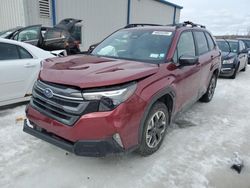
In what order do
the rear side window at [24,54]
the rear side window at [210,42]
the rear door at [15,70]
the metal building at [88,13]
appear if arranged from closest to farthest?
the rear door at [15,70] < the rear side window at [24,54] < the rear side window at [210,42] < the metal building at [88,13]

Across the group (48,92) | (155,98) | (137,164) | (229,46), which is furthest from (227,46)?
(48,92)

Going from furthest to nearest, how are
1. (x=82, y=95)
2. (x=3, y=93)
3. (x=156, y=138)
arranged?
(x=3, y=93)
(x=156, y=138)
(x=82, y=95)

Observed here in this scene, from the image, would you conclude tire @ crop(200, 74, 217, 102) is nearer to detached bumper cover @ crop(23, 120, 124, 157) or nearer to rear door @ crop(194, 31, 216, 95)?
rear door @ crop(194, 31, 216, 95)

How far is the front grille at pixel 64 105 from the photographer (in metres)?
2.63

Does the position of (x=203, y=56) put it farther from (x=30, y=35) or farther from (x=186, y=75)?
(x=30, y=35)

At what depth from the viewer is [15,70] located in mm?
4754

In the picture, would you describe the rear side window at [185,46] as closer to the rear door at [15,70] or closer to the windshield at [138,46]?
the windshield at [138,46]

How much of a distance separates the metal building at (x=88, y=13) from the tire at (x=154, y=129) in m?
10.5

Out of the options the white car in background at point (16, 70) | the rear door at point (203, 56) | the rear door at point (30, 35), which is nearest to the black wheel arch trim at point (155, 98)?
the rear door at point (203, 56)

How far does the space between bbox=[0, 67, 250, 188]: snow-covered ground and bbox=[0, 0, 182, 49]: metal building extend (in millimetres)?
9017

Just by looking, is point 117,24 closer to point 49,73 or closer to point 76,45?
point 76,45

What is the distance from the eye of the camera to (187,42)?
436cm

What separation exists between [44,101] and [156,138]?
1.58m

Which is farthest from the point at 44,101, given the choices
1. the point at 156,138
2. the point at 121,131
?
the point at 156,138
